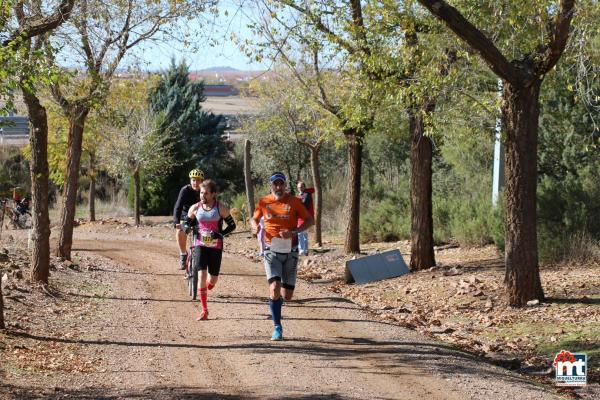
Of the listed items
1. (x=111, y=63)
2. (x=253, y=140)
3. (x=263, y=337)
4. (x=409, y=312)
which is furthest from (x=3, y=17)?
(x=253, y=140)

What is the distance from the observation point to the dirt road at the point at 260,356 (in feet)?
28.8

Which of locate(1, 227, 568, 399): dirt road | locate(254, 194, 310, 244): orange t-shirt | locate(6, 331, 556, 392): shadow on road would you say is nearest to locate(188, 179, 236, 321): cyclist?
locate(1, 227, 568, 399): dirt road

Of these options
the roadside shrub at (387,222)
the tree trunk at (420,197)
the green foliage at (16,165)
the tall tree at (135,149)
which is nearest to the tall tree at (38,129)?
the tree trunk at (420,197)

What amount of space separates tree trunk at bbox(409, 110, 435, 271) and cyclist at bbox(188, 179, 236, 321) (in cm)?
667

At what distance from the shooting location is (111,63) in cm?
1688

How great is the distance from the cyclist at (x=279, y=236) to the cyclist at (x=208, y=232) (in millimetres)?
1269

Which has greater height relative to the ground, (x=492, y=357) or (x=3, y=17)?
(x=3, y=17)

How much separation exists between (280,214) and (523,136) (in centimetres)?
442

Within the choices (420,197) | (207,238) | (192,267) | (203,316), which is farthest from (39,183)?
(420,197)

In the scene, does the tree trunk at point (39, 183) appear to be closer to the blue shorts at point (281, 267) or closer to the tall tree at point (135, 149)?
the blue shorts at point (281, 267)

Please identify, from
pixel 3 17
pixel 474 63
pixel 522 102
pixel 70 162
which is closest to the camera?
pixel 3 17

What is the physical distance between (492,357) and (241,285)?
239 inches

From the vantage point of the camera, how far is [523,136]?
13.4 meters

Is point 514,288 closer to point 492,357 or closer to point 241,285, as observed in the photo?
point 492,357
